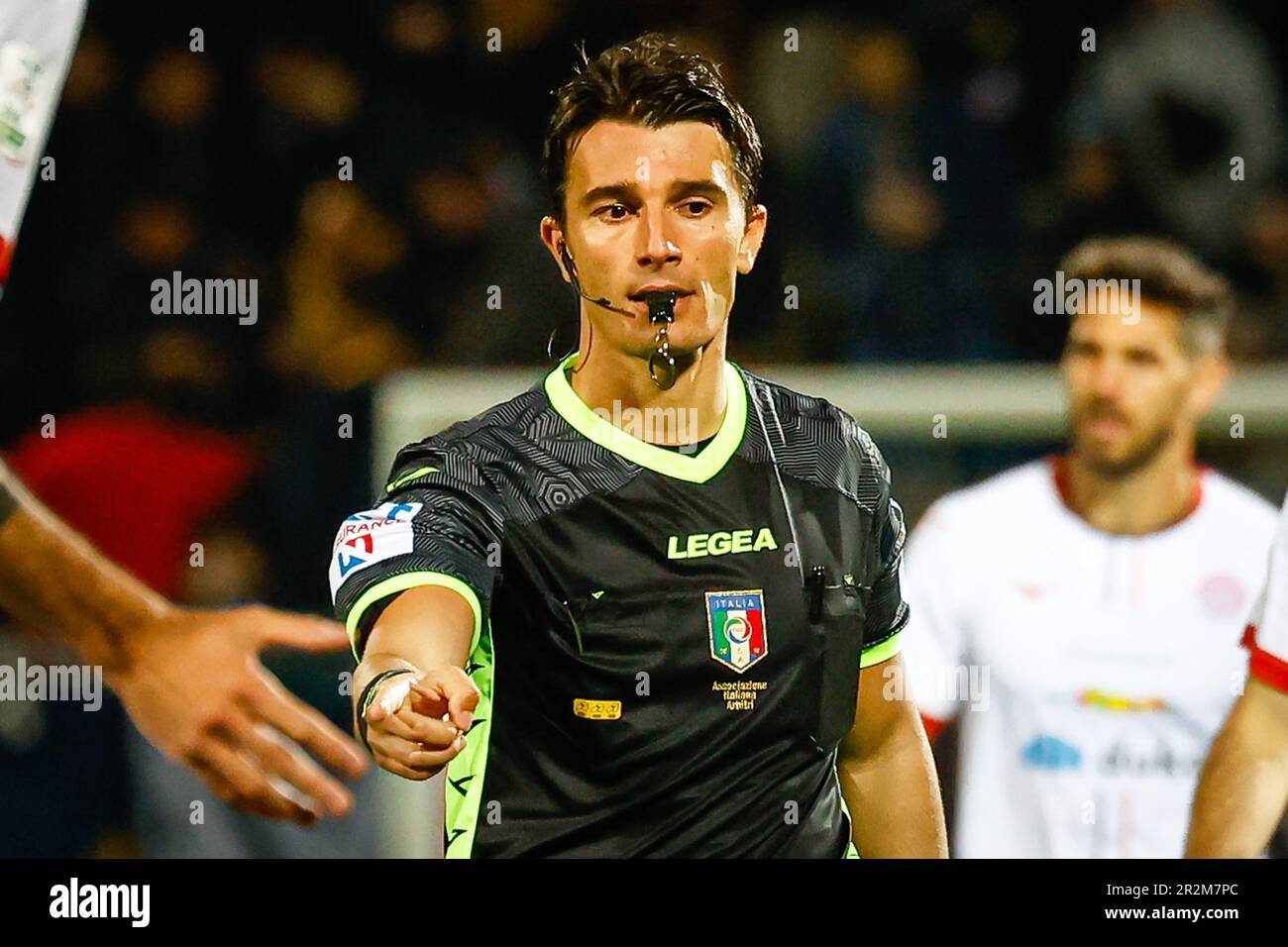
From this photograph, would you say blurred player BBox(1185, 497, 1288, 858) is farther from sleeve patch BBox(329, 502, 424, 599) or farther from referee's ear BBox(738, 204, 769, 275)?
sleeve patch BBox(329, 502, 424, 599)

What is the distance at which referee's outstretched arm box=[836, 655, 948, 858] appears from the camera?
2.67 meters

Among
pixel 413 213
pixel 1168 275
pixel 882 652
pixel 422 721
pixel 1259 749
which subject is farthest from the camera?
pixel 413 213

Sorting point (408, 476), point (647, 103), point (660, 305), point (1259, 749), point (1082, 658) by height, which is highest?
point (647, 103)

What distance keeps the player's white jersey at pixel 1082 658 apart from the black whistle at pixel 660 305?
1.22 metres

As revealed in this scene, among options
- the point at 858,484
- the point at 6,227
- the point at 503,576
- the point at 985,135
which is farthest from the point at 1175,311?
the point at 6,227

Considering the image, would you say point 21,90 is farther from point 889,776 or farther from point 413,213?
point 889,776

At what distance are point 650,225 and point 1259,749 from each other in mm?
1383

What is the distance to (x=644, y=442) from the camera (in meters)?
2.52

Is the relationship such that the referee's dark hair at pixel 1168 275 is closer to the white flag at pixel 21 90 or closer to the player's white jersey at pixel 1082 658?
the player's white jersey at pixel 1082 658

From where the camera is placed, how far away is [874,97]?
390 centimetres

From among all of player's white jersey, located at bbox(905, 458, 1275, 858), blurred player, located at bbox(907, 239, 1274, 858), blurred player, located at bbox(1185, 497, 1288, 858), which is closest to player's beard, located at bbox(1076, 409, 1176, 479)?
blurred player, located at bbox(907, 239, 1274, 858)

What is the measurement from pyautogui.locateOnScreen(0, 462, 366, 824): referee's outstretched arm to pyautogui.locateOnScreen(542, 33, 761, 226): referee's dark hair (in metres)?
0.85

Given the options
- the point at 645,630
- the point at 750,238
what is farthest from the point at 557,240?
the point at 645,630

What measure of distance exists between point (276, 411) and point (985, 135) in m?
1.60
